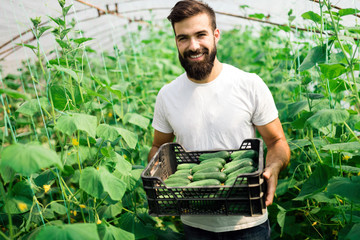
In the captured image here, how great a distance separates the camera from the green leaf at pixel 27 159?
1.41 meters

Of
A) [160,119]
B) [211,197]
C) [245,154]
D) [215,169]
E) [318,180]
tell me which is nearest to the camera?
[211,197]

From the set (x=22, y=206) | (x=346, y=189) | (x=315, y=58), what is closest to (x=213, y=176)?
(x=346, y=189)

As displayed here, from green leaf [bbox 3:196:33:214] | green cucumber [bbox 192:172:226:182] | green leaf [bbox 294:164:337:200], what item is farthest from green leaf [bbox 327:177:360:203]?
green leaf [bbox 3:196:33:214]

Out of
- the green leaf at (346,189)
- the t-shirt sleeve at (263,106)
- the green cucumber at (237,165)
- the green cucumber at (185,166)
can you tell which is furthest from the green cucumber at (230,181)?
the t-shirt sleeve at (263,106)

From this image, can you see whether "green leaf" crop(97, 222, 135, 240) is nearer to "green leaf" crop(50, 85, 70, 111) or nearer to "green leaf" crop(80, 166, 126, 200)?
"green leaf" crop(80, 166, 126, 200)

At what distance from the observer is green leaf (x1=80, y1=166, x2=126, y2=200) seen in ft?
6.13

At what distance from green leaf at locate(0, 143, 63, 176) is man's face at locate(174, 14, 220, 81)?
1.35m

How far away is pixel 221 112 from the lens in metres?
2.56

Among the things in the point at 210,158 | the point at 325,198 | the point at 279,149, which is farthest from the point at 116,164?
the point at 325,198

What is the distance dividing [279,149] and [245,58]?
7110mm

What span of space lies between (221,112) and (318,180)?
2.55ft

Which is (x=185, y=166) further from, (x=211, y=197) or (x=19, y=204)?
(x=19, y=204)

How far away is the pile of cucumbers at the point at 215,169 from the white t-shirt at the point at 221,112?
26cm

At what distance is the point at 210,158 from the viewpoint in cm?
229
